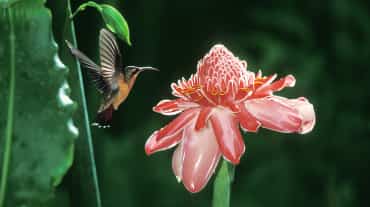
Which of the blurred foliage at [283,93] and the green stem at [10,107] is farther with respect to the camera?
the blurred foliage at [283,93]

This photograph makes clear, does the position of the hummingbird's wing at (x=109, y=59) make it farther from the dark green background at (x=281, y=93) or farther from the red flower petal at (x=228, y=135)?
the dark green background at (x=281, y=93)

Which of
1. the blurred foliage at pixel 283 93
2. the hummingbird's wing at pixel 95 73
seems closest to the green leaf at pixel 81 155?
the hummingbird's wing at pixel 95 73

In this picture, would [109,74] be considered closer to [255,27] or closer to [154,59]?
[154,59]

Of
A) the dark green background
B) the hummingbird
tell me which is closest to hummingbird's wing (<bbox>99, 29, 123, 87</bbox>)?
the hummingbird

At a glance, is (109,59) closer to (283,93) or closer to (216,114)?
(216,114)

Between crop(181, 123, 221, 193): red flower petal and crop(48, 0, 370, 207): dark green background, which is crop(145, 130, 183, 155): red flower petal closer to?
crop(181, 123, 221, 193): red flower petal

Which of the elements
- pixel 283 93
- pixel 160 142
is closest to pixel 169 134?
pixel 160 142

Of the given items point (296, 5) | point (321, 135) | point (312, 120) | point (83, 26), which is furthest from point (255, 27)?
point (312, 120)
